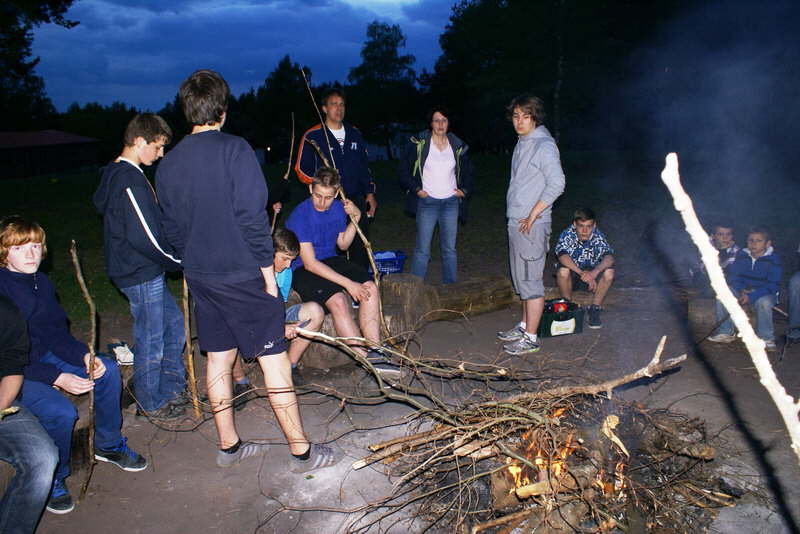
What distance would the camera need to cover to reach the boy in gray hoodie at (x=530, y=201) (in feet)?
16.0

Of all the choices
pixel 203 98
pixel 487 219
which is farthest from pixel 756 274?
pixel 487 219

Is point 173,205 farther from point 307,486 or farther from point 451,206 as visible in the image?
point 451,206

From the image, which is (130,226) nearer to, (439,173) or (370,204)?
(370,204)

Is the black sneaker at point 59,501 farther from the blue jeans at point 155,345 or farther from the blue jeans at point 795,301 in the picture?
the blue jeans at point 795,301

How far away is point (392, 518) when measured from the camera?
321 centimetres

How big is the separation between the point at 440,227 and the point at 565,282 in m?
1.38

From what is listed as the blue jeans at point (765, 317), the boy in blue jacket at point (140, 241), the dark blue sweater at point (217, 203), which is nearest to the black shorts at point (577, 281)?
the blue jeans at point (765, 317)

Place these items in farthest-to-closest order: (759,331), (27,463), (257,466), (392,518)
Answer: (759,331)
(257,466)
(392,518)
(27,463)

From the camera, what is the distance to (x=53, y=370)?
3396 millimetres

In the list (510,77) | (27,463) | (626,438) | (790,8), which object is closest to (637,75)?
(510,77)

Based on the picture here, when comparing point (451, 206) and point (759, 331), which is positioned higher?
point (451, 206)

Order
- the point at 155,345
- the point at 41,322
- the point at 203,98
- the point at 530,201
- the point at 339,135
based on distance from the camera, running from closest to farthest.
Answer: the point at 203,98 < the point at 41,322 < the point at 155,345 < the point at 530,201 < the point at 339,135

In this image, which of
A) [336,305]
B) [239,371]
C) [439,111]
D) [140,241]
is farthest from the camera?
[439,111]

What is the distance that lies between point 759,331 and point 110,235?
5207 millimetres
